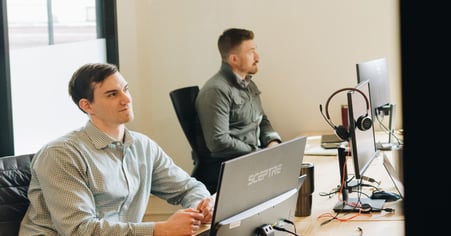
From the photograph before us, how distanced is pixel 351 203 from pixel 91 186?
3.04ft

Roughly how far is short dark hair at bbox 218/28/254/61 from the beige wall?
1.53ft

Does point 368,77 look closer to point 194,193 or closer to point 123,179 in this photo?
point 194,193

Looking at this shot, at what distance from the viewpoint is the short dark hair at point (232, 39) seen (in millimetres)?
4098

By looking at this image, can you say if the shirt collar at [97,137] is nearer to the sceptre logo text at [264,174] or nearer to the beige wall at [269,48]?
the sceptre logo text at [264,174]

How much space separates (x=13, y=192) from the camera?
223 centimetres

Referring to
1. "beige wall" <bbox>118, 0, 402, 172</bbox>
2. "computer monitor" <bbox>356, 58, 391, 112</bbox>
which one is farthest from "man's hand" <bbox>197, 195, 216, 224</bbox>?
"beige wall" <bbox>118, 0, 402, 172</bbox>

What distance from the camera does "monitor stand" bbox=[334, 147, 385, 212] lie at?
2.42m

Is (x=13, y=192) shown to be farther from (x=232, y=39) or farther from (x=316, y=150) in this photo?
(x=232, y=39)

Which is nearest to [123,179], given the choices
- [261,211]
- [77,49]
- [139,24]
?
[261,211]

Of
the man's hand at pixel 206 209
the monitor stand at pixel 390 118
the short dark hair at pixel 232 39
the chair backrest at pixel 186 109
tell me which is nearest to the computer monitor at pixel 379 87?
the monitor stand at pixel 390 118

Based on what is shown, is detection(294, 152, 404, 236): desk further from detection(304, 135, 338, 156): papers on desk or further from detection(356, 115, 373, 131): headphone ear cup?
detection(304, 135, 338, 156): papers on desk

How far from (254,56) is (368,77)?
972mm

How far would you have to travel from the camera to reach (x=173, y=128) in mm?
4766

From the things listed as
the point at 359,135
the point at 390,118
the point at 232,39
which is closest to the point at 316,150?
the point at 390,118
